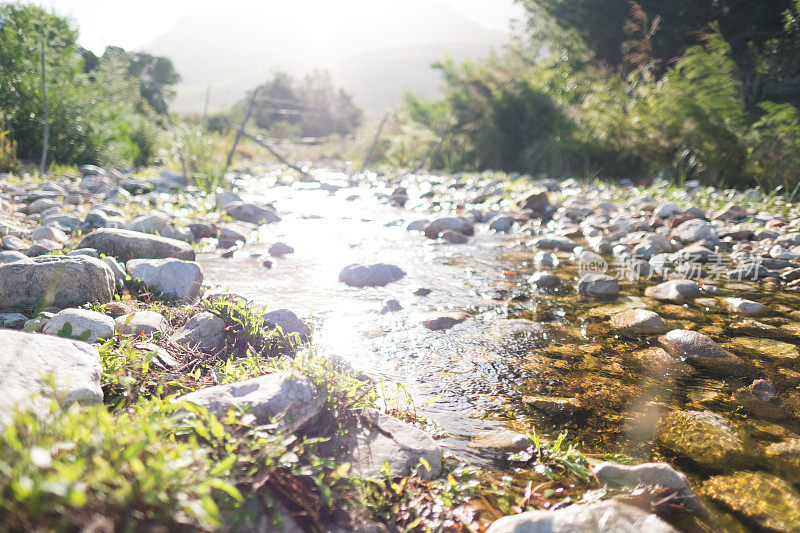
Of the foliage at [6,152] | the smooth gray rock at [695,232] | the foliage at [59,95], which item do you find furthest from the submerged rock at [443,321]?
the foliage at [59,95]

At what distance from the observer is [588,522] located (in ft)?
3.64

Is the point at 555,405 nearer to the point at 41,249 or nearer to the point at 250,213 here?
the point at 41,249

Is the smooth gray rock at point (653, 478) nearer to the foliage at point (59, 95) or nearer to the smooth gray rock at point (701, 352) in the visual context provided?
the smooth gray rock at point (701, 352)

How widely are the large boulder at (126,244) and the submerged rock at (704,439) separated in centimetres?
332

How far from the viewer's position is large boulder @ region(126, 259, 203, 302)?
2.71 meters

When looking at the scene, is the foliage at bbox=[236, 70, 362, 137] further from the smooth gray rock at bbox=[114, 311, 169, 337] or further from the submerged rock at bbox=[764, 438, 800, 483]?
the submerged rock at bbox=[764, 438, 800, 483]

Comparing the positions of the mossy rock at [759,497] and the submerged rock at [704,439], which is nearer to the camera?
the mossy rock at [759,497]

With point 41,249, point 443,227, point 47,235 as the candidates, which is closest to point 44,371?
point 41,249

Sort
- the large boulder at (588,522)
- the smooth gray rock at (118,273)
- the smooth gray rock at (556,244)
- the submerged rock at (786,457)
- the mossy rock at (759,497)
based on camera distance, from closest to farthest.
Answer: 1. the large boulder at (588,522)
2. the mossy rock at (759,497)
3. the submerged rock at (786,457)
4. the smooth gray rock at (118,273)
5. the smooth gray rock at (556,244)

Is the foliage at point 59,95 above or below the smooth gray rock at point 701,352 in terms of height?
above

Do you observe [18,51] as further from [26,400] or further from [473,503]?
[473,503]

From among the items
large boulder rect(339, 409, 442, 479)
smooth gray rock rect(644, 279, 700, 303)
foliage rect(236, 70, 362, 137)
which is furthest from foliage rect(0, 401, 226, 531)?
foliage rect(236, 70, 362, 137)

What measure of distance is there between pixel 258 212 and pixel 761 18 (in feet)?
39.8

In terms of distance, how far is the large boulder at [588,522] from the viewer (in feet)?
3.60
